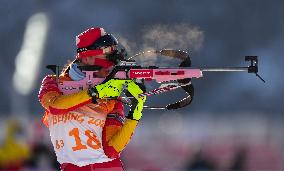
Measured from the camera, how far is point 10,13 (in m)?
11.1

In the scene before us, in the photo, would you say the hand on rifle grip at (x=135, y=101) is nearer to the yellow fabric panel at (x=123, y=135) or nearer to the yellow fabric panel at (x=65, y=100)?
the yellow fabric panel at (x=123, y=135)

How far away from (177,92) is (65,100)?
4243mm

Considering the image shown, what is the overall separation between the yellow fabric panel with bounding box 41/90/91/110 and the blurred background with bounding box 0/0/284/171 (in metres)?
3.53

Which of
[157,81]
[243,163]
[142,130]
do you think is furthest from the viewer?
[142,130]

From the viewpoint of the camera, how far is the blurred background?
29.1ft

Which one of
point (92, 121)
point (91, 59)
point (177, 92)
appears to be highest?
point (91, 59)

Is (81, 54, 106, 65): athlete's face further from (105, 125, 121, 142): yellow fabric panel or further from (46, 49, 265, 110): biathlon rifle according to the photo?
(105, 125, 121, 142): yellow fabric panel

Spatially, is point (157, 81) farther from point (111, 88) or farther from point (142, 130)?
point (142, 130)

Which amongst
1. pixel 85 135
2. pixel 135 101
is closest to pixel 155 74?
pixel 135 101

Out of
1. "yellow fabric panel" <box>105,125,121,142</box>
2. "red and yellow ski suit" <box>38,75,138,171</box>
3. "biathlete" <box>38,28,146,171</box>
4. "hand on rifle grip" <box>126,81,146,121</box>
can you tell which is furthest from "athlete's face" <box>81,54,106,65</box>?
"yellow fabric panel" <box>105,125,121,142</box>

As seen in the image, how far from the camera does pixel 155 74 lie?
5.12 m

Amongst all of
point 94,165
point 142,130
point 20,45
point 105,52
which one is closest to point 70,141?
point 94,165

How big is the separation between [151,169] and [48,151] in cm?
147

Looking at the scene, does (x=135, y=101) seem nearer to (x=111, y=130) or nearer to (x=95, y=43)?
(x=111, y=130)
